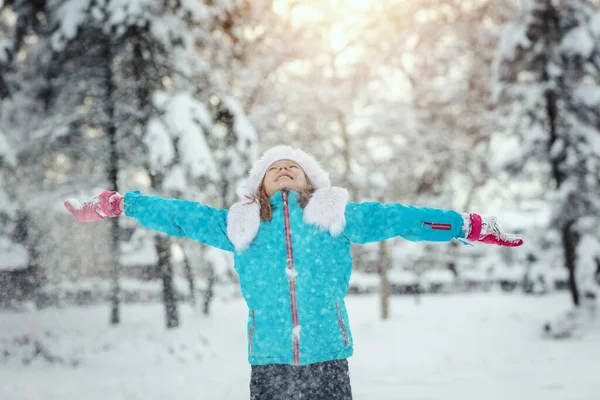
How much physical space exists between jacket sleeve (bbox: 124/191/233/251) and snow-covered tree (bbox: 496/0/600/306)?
1198cm

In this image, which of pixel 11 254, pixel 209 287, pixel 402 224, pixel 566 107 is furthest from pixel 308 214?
pixel 566 107

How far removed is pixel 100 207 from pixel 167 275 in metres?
7.50

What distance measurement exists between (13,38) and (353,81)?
868 centimetres

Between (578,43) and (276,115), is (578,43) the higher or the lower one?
the higher one

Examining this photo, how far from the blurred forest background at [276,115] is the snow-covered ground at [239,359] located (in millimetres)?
1141

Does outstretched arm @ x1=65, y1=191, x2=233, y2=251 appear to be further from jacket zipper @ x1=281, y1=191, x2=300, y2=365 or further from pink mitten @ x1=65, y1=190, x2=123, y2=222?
jacket zipper @ x1=281, y1=191, x2=300, y2=365

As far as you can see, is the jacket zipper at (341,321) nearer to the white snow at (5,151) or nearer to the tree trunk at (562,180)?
the white snow at (5,151)

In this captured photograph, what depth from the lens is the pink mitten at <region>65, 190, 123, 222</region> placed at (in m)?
3.38

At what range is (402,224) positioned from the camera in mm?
3105

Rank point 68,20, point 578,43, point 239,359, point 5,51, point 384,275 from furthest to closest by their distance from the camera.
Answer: point 384,275, point 578,43, point 68,20, point 5,51, point 239,359

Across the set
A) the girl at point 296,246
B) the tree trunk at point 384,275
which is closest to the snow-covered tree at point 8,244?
the girl at point 296,246

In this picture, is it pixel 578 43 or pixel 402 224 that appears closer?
pixel 402 224

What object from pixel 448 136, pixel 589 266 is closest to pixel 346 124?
pixel 448 136

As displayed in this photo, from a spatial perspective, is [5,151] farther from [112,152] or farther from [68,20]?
[68,20]
